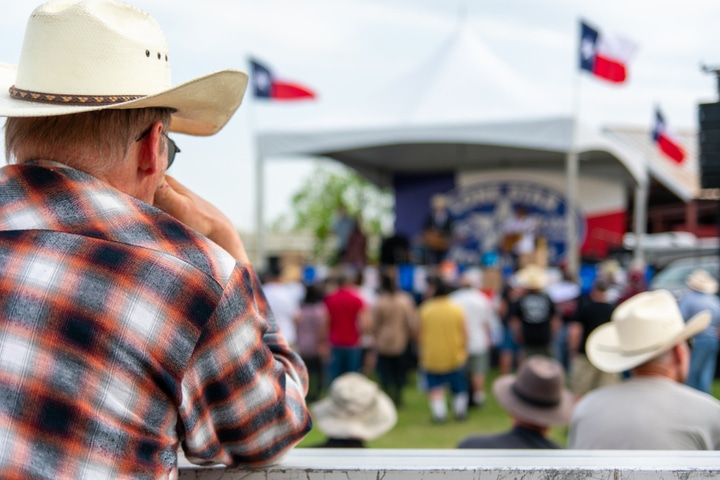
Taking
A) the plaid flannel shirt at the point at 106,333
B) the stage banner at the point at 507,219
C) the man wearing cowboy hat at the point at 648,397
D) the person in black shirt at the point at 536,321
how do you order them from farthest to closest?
1. the stage banner at the point at 507,219
2. the person in black shirt at the point at 536,321
3. the man wearing cowboy hat at the point at 648,397
4. the plaid flannel shirt at the point at 106,333

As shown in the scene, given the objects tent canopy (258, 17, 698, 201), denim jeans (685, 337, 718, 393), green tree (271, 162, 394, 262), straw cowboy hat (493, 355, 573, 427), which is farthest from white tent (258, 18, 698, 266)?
green tree (271, 162, 394, 262)

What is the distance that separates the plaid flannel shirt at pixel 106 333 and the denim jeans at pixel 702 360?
8.04 metres

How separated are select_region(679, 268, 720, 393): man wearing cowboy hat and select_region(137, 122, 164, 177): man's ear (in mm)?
7968

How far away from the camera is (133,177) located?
1400mm

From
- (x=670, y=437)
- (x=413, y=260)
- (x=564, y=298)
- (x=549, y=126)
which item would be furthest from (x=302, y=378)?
(x=413, y=260)

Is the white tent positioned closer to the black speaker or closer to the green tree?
the black speaker

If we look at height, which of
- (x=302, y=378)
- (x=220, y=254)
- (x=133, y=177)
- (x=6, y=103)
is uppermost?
(x=6, y=103)

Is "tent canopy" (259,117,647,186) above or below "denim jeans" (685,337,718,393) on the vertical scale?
above

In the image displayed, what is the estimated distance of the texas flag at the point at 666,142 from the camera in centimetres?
1488

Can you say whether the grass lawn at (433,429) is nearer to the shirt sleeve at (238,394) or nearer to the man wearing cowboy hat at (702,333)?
the man wearing cowboy hat at (702,333)

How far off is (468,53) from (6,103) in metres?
15.1

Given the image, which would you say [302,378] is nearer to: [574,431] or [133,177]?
[133,177]

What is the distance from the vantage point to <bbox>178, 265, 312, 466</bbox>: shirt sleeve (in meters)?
1.30

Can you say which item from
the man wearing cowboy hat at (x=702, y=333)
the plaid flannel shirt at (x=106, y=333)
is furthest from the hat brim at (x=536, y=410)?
the man wearing cowboy hat at (x=702, y=333)
